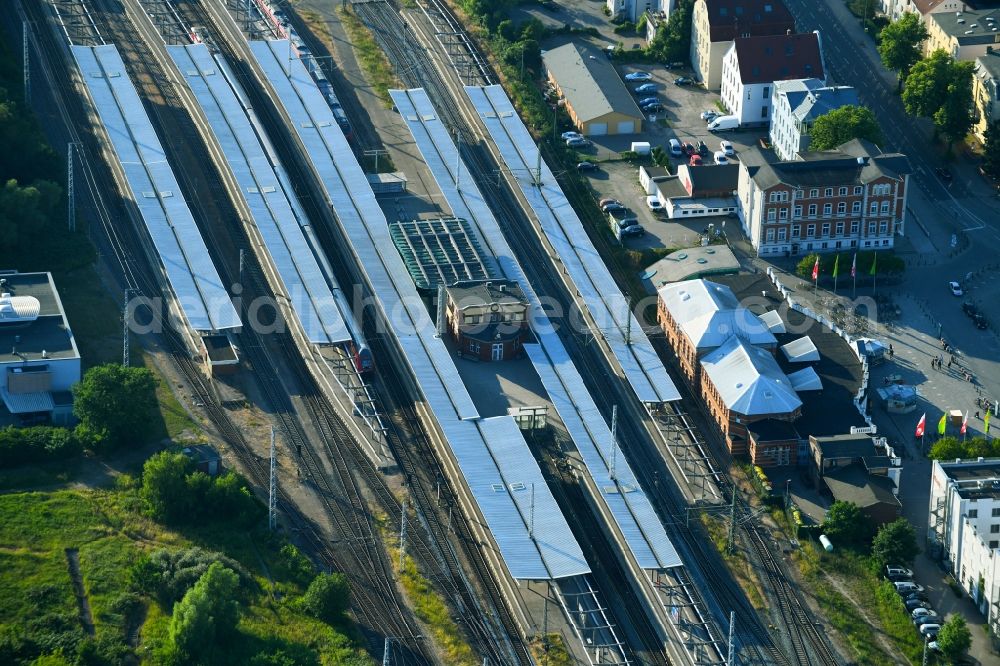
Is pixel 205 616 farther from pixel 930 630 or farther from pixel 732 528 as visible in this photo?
pixel 930 630

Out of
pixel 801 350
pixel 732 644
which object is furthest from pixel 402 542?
pixel 801 350

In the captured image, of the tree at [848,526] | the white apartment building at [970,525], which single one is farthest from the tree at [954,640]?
the tree at [848,526]

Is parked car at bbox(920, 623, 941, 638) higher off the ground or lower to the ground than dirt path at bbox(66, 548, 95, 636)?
lower

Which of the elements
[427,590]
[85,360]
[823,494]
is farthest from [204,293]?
[823,494]

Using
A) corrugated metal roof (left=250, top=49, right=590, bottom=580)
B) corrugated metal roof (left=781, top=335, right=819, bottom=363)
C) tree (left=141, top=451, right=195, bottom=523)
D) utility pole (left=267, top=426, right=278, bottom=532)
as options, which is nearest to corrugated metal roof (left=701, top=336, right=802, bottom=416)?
corrugated metal roof (left=781, top=335, right=819, bottom=363)

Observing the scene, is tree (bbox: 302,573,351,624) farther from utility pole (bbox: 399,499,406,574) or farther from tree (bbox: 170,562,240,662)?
utility pole (bbox: 399,499,406,574)

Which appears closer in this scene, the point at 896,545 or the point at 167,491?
the point at 167,491
